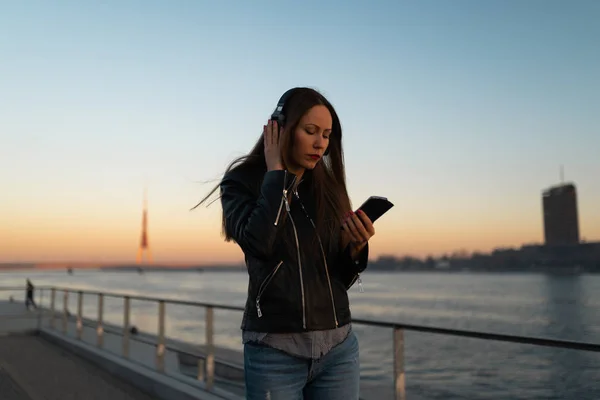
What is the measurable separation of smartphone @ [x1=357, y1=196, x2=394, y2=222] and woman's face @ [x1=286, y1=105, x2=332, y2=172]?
163 millimetres

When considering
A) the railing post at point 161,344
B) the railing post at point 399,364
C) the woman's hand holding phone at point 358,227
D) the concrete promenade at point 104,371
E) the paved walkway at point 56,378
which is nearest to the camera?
the woman's hand holding phone at point 358,227

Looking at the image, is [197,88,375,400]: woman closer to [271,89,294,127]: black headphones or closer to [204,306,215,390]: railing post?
[271,89,294,127]: black headphones

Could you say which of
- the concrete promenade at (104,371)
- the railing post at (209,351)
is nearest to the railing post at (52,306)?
the concrete promenade at (104,371)

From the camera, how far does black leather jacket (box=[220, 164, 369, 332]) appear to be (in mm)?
1184

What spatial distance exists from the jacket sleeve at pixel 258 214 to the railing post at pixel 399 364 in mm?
2011

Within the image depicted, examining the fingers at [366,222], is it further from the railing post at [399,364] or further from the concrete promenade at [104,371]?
the concrete promenade at [104,371]

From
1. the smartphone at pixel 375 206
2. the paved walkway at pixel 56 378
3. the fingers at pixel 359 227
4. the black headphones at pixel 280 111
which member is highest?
the black headphones at pixel 280 111

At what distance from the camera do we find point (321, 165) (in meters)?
1.46

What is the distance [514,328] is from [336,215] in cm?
3611

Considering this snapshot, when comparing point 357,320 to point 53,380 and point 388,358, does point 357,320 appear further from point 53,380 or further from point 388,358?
point 388,358

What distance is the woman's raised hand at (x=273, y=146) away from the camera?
126cm

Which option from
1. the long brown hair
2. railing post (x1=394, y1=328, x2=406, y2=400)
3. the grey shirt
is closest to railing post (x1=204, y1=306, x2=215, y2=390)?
railing post (x1=394, y1=328, x2=406, y2=400)

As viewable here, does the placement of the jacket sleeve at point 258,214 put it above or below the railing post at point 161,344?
above

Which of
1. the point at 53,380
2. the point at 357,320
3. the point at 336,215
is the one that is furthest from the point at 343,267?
the point at 53,380
